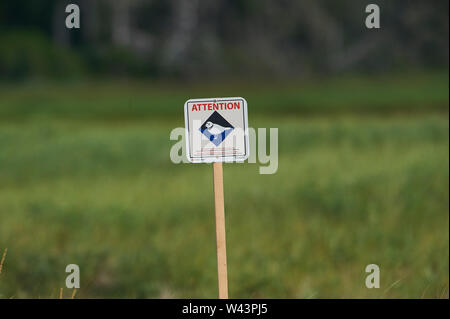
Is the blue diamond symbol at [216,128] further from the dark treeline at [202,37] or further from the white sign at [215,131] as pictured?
the dark treeline at [202,37]

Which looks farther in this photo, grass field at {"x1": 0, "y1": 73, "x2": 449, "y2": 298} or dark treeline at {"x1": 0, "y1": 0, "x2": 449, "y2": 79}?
dark treeline at {"x1": 0, "y1": 0, "x2": 449, "y2": 79}

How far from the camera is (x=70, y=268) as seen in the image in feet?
21.4

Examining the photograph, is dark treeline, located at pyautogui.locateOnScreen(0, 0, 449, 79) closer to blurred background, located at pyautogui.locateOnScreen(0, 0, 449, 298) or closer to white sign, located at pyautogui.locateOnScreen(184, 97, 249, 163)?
blurred background, located at pyautogui.locateOnScreen(0, 0, 449, 298)

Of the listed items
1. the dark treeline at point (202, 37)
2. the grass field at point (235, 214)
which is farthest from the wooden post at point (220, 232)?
the dark treeline at point (202, 37)

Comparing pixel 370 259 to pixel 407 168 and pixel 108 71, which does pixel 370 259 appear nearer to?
pixel 407 168

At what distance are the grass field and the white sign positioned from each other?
166cm

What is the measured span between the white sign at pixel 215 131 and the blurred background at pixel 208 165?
144cm

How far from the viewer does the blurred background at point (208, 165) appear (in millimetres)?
6984

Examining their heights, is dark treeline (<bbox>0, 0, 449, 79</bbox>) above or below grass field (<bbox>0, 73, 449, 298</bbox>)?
above

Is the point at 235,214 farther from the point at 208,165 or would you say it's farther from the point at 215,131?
the point at 215,131

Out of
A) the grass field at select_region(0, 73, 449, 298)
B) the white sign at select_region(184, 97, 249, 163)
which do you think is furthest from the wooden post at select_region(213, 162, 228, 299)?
the grass field at select_region(0, 73, 449, 298)

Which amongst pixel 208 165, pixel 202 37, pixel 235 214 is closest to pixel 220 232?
pixel 235 214

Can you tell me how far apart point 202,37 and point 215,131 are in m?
18.8

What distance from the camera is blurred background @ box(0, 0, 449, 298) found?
698cm
